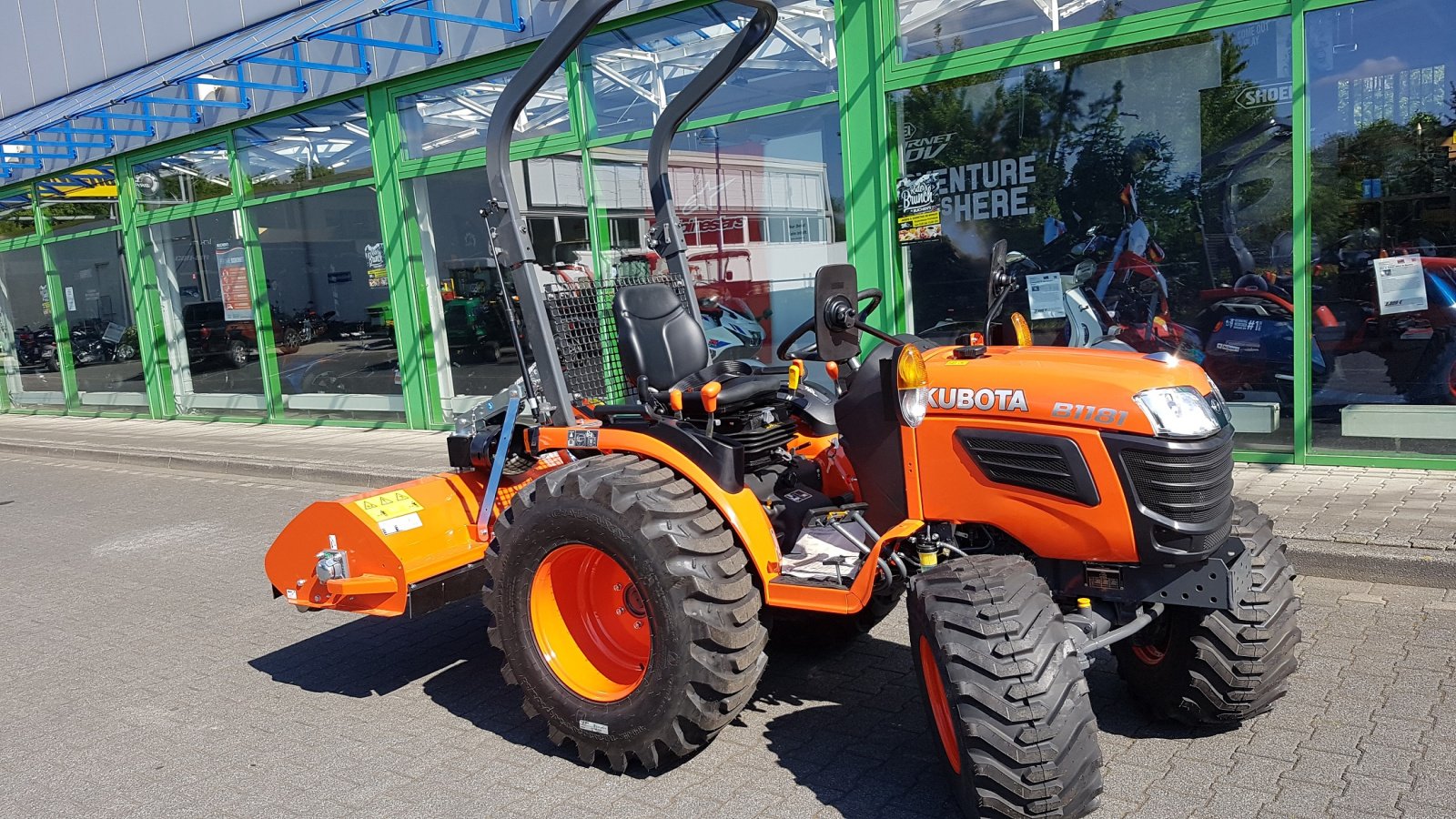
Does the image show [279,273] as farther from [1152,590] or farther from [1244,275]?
[1152,590]

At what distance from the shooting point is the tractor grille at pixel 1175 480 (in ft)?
10.1

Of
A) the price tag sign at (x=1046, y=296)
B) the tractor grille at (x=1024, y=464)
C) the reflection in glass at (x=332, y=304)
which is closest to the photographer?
the tractor grille at (x=1024, y=464)

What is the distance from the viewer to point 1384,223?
23.0 feet

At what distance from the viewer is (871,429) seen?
3.58m

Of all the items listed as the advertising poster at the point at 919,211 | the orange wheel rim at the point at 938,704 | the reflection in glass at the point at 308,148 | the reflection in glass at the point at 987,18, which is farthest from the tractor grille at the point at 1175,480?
the reflection in glass at the point at 308,148

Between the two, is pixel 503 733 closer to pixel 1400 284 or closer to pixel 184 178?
pixel 1400 284

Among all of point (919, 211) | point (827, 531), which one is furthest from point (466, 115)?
point (827, 531)

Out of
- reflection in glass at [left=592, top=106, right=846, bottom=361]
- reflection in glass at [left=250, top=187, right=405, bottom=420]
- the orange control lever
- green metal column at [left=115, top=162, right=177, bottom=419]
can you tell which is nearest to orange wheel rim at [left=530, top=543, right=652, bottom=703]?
the orange control lever

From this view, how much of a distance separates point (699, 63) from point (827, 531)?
6.56 metres

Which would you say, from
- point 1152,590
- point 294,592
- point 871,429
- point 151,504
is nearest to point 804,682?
point 871,429

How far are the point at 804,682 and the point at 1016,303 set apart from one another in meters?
4.91

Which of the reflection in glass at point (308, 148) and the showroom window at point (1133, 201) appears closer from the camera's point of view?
the showroom window at point (1133, 201)

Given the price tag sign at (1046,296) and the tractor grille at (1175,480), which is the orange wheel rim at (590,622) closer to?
the tractor grille at (1175,480)

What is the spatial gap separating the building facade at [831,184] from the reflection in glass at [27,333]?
370 cm
